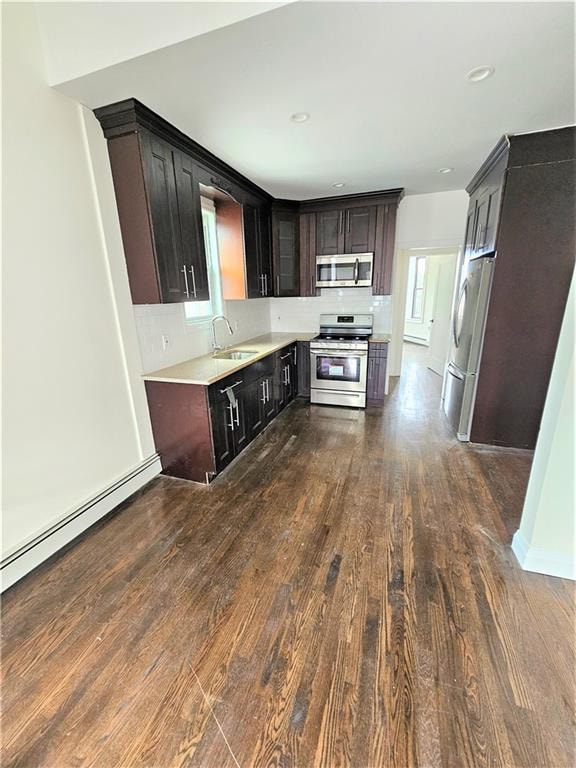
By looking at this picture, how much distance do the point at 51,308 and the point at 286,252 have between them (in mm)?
3119

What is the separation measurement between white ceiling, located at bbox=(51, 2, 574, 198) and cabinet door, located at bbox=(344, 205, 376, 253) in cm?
116

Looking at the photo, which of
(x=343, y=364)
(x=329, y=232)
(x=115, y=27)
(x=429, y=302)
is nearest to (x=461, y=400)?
(x=343, y=364)

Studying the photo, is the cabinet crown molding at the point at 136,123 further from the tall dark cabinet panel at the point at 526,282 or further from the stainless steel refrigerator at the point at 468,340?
the stainless steel refrigerator at the point at 468,340

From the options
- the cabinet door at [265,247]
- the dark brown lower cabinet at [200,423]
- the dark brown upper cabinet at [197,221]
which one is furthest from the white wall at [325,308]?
the dark brown lower cabinet at [200,423]

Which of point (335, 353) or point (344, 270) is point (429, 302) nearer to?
point (344, 270)

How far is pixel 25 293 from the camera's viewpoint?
1.77 m

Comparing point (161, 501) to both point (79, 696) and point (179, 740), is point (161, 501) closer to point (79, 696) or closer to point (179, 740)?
point (79, 696)

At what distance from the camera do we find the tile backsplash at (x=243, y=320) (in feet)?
8.80

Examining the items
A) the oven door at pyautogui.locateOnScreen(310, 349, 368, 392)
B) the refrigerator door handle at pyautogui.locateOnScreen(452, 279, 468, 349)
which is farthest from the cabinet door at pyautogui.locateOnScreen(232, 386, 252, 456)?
the refrigerator door handle at pyautogui.locateOnScreen(452, 279, 468, 349)

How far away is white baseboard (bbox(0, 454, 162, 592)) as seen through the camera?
69.8 inches

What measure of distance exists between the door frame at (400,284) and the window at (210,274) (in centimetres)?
228

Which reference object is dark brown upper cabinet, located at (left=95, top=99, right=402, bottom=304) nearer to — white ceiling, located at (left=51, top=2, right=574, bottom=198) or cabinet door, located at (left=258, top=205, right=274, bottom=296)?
cabinet door, located at (left=258, top=205, right=274, bottom=296)

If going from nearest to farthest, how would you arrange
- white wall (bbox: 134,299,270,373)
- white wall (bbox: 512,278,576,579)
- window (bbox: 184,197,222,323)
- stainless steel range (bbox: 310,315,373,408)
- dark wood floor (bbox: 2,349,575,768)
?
1. dark wood floor (bbox: 2,349,575,768)
2. white wall (bbox: 512,278,576,579)
3. white wall (bbox: 134,299,270,373)
4. window (bbox: 184,197,222,323)
5. stainless steel range (bbox: 310,315,373,408)

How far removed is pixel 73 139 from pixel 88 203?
13.7 inches
